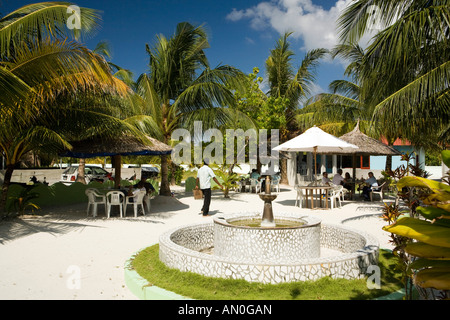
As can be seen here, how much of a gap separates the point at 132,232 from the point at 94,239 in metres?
0.97

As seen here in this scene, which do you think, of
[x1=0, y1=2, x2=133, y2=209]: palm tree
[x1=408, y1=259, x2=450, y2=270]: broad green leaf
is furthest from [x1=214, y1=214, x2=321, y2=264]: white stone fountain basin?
[x1=0, y1=2, x2=133, y2=209]: palm tree

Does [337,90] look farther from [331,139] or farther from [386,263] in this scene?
[386,263]

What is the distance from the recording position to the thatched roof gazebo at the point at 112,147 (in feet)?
33.5

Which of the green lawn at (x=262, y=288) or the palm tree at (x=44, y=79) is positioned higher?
the palm tree at (x=44, y=79)

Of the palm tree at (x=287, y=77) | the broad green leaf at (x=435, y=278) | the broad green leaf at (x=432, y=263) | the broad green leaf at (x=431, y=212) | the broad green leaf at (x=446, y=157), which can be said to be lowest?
the broad green leaf at (x=435, y=278)

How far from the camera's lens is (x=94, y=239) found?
683 cm

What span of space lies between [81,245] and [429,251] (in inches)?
237

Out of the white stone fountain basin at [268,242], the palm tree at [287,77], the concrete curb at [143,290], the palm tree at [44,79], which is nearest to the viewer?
the concrete curb at [143,290]

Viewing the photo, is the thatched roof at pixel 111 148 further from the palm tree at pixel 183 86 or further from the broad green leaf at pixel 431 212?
the broad green leaf at pixel 431 212

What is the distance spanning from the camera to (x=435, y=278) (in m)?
1.84

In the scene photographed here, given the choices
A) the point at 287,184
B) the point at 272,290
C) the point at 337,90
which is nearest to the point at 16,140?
the point at 272,290

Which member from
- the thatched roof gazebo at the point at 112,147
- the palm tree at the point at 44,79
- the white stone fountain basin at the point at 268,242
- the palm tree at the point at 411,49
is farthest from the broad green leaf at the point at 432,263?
the thatched roof gazebo at the point at 112,147

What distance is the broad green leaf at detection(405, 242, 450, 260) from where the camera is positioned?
1.84 meters

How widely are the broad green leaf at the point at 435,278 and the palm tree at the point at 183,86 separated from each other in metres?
11.9
